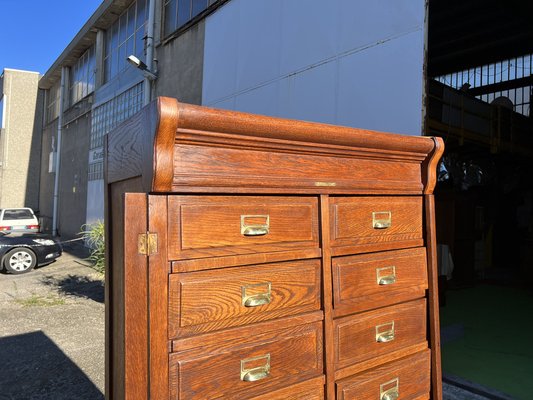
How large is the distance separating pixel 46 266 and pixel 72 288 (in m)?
3.13

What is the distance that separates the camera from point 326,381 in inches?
60.2

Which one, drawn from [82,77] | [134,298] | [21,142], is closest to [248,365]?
[134,298]

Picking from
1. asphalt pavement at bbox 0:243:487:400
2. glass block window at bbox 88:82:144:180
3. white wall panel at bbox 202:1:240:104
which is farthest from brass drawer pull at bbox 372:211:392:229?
glass block window at bbox 88:82:144:180

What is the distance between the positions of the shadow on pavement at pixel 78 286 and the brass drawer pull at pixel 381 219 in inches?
225

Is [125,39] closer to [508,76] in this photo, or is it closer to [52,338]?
[52,338]

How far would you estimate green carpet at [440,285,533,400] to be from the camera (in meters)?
3.43

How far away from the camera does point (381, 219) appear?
1.73 meters

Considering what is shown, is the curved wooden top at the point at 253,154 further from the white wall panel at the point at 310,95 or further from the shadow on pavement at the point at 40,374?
the white wall panel at the point at 310,95

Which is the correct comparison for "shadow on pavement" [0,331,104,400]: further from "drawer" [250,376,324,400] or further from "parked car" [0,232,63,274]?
"parked car" [0,232,63,274]

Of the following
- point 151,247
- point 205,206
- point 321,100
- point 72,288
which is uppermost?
point 321,100

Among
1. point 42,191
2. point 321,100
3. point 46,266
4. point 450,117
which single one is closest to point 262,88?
point 321,100

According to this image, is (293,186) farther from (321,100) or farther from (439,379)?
(321,100)

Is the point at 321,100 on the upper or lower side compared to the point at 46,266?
upper

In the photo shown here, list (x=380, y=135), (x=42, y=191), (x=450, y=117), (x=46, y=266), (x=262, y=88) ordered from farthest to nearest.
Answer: (x=42, y=191) → (x=46, y=266) → (x=450, y=117) → (x=262, y=88) → (x=380, y=135)
